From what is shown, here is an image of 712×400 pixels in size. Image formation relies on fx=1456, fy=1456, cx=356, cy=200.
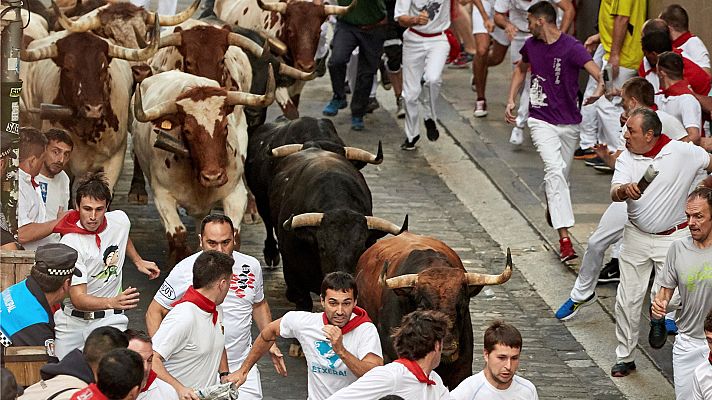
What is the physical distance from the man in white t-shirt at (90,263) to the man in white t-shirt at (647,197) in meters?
3.75

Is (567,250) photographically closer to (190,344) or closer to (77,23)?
(77,23)

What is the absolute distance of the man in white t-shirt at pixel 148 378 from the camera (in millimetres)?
7113

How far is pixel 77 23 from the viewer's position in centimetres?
1312

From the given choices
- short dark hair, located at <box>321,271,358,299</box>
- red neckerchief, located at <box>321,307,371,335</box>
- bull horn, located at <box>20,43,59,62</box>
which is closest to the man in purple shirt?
bull horn, located at <box>20,43,59,62</box>

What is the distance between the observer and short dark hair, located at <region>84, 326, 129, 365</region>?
691 centimetres

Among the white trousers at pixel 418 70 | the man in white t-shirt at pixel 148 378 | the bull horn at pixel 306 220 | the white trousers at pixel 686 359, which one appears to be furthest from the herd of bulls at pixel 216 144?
the man in white t-shirt at pixel 148 378

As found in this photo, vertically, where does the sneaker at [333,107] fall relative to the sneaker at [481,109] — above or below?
below

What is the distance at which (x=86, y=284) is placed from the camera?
9.23 meters

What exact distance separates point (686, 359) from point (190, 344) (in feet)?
11.6

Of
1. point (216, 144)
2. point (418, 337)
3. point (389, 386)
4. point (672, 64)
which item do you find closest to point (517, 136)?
point (672, 64)

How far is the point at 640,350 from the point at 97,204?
4.85m

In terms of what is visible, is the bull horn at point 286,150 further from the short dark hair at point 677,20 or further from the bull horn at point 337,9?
the bull horn at point 337,9

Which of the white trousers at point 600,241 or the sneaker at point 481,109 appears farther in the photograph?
the sneaker at point 481,109

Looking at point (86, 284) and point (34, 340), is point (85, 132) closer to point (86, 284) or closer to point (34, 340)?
point (86, 284)
